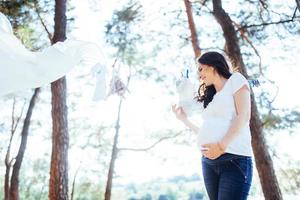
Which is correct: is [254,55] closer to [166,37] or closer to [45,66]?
[166,37]

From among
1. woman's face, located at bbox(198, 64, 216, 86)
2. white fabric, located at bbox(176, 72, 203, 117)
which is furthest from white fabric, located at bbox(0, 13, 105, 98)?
woman's face, located at bbox(198, 64, 216, 86)

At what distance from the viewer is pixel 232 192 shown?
1301 millimetres

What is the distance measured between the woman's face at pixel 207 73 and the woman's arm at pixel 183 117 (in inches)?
8.5

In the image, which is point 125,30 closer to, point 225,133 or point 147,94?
point 147,94

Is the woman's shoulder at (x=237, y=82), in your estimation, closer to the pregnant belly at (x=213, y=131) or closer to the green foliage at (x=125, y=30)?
the pregnant belly at (x=213, y=131)

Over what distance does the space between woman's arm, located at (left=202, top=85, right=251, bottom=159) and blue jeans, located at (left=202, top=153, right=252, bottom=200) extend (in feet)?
0.14

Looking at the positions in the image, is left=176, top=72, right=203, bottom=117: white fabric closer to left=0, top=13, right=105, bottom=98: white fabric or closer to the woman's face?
the woman's face

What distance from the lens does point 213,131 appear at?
144 cm

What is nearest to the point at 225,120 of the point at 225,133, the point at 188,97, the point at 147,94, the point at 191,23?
the point at 225,133

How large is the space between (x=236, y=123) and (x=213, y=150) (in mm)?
131

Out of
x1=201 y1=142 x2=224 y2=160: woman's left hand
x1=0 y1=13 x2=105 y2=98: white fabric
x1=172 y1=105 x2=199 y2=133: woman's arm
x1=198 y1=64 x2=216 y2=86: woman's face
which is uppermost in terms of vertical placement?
x1=0 y1=13 x2=105 y2=98: white fabric

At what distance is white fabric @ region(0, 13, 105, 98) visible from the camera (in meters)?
1.76

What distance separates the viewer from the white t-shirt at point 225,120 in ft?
4.57

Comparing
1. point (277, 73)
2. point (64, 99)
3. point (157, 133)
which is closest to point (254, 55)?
point (277, 73)
